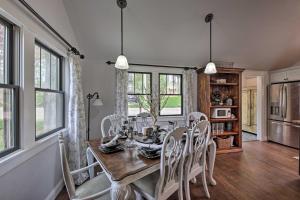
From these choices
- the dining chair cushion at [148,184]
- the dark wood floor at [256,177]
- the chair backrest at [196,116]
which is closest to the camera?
the dining chair cushion at [148,184]

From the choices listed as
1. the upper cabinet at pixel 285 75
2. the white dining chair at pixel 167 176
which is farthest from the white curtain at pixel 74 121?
the upper cabinet at pixel 285 75

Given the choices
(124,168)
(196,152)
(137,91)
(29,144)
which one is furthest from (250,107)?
(29,144)

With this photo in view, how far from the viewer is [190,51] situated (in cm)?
429

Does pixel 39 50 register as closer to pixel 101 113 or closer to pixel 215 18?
pixel 101 113

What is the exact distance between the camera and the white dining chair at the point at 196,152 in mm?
2127

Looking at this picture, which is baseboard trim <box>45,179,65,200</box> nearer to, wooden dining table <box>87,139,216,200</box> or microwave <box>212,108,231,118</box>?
wooden dining table <box>87,139,216,200</box>

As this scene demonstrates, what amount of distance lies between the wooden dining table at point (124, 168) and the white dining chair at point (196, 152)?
531 millimetres

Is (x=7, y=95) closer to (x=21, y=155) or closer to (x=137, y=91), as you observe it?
(x=21, y=155)

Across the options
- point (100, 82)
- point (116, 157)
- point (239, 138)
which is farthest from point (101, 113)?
point (239, 138)

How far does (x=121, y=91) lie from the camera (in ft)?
13.0

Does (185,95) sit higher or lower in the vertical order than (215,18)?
A: lower

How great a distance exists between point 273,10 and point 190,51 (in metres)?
1.76

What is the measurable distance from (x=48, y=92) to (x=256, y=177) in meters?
3.71

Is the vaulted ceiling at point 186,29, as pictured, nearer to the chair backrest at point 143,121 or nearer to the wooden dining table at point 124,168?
the chair backrest at point 143,121
